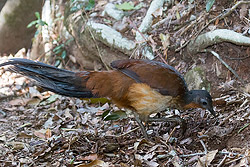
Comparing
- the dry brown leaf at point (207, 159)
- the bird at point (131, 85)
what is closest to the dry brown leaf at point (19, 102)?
the bird at point (131, 85)

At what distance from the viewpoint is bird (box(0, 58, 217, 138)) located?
3.57m

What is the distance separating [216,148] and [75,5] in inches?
173

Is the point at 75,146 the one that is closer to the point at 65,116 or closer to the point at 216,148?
the point at 65,116

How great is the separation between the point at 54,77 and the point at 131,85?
34.8 inches

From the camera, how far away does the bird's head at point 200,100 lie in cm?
356

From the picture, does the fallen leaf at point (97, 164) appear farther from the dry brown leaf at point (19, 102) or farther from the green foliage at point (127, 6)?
the green foliage at point (127, 6)

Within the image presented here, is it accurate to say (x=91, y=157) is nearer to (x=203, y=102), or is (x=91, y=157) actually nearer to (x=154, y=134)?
(x=154, y=134)

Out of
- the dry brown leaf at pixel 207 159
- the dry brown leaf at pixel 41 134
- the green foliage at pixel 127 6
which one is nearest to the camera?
the dry brown leaf at pixel 207 159

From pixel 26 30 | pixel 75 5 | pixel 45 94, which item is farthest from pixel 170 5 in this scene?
pixel 26 30

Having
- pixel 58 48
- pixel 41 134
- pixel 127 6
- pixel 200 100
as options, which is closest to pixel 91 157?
pixel 41 134

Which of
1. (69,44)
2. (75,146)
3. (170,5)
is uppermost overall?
(170,5)

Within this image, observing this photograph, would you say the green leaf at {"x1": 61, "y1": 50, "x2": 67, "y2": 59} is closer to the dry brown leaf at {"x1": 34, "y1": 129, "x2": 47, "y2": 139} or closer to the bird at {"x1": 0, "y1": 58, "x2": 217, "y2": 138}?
the dry brown leaf at {"x1": 34, "y1": 129, "x2": 47, "y2": 139}

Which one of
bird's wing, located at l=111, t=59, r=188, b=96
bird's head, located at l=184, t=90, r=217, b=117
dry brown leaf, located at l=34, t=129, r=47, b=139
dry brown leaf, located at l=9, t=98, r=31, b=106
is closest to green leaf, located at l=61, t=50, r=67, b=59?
dry brown leaf, located at l=9, t=98, r=31, b=106

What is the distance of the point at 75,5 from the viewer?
6484mm
